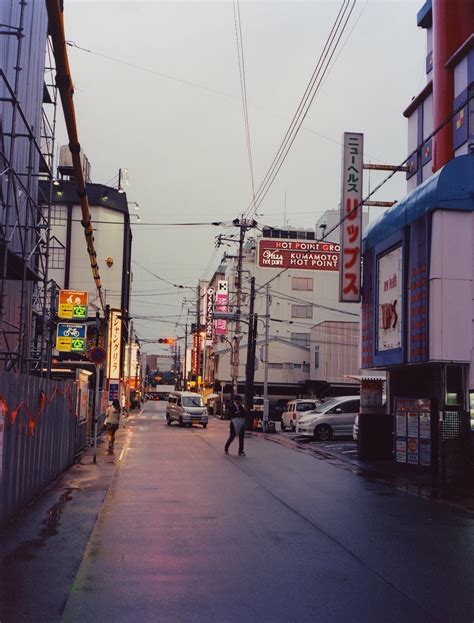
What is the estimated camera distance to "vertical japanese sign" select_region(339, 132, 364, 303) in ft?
67.6

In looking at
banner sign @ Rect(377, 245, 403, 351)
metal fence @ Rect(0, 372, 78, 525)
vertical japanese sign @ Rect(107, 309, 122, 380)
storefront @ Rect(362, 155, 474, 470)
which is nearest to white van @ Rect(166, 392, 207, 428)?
vertical japanese sign @ Rect(107, 309, 122, 380)

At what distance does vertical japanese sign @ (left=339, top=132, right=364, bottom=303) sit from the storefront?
2.36 metres

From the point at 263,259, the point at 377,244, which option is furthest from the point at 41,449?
the point at 263,259

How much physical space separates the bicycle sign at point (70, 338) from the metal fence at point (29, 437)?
1408cm

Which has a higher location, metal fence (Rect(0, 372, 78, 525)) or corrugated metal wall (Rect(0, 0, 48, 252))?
corrugated metal wall (Rect(0, 0, 48, 252))

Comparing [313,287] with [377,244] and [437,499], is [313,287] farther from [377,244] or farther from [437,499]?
[437,499]

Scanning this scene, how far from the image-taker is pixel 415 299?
16219 millimetres

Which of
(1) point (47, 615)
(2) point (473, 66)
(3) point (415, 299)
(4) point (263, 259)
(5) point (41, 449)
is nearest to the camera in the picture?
(1) point (47, 615)

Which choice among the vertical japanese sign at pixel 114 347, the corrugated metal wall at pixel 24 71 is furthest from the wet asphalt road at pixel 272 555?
the vertical japanese sign at pixel 114 347

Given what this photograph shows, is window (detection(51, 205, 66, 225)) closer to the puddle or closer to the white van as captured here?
the white van

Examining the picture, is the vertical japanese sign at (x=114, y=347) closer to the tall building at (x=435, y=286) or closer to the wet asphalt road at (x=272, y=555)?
the tall building at (x=435, y=286)

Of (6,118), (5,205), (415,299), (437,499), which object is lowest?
(437,499)

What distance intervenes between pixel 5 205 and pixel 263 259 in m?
56.1

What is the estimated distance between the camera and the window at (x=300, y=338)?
69625mm
